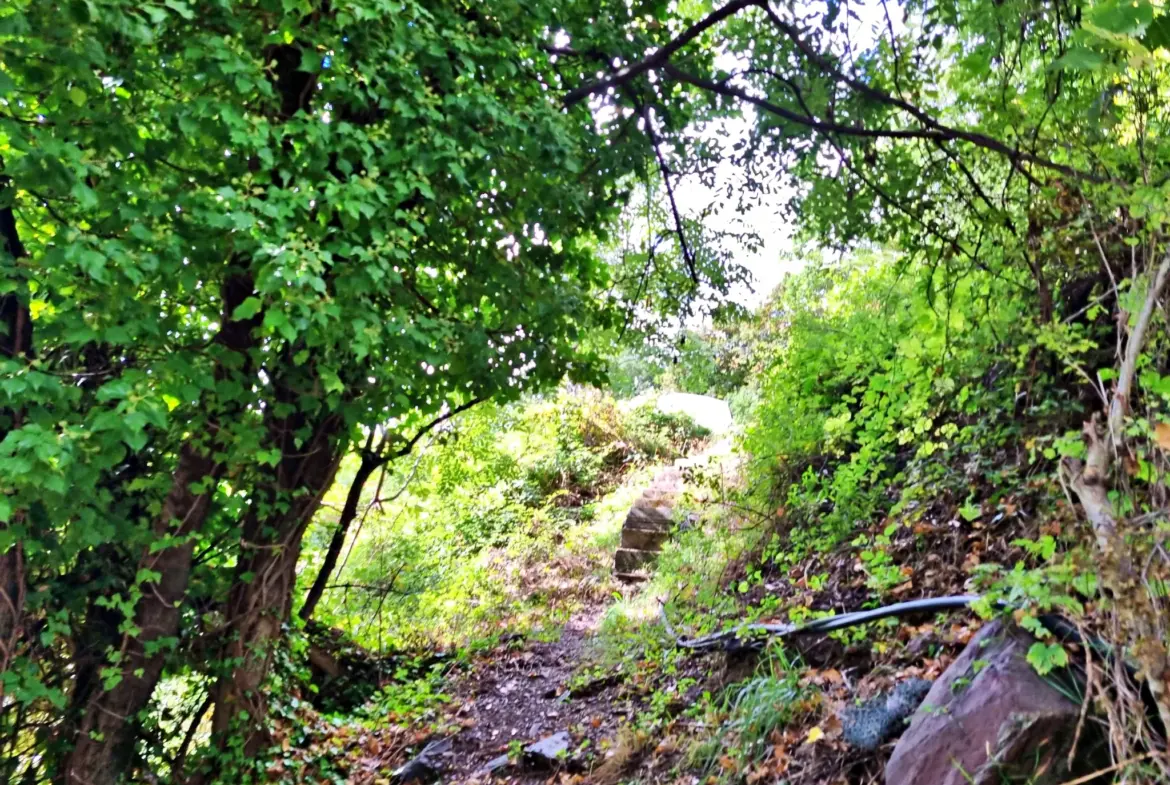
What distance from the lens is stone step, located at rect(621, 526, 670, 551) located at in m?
8.88

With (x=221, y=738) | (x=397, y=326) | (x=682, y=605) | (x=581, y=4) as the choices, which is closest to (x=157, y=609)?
(x=221, y=738)

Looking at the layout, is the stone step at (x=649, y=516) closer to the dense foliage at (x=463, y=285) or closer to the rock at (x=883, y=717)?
the dense foliage at (x=463, y=285)

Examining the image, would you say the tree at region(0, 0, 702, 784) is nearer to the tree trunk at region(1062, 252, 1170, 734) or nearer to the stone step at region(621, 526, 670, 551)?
the tree trunk at region(1062, 252, 1170, 734)

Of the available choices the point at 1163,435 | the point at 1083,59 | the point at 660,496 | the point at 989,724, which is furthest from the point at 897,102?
the point at 660,496

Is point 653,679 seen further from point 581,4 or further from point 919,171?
point 581,4

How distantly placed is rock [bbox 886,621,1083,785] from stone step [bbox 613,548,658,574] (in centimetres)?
613

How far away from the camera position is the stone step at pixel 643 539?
29.1 ft

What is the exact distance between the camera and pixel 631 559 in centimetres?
892

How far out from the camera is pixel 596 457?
12406 mm

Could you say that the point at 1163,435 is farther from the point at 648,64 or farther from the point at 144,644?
the point at 144,644

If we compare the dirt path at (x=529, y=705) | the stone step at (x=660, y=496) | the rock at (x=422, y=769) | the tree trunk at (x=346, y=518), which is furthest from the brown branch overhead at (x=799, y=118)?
the stone step at (x=660, y=496)

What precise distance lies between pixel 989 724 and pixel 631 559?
6.69 meters

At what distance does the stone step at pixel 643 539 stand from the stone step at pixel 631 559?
0.08m

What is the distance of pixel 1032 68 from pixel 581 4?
3383 mm
